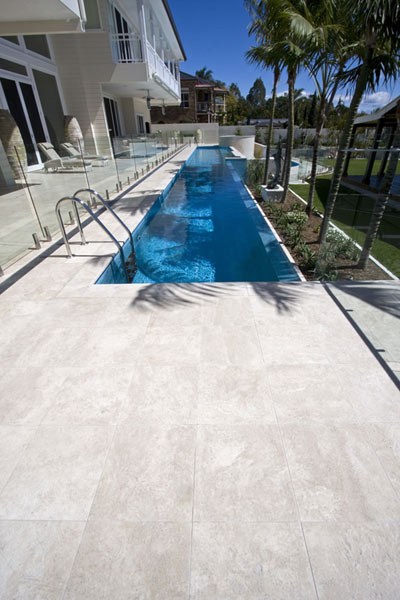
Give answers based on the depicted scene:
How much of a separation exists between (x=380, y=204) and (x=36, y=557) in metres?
5.36

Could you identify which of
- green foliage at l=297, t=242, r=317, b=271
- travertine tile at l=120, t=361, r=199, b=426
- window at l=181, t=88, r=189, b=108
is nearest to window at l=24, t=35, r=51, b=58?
green foliage at l=297, t=242, r=317, b=271

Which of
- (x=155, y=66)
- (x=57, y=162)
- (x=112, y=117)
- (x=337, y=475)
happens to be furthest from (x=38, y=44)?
(x=337, y=475)

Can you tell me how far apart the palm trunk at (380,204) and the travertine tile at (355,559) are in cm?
385

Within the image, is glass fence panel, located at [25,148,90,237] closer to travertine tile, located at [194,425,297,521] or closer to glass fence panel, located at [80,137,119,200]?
glass fence panel, located at [80,137,119,200]

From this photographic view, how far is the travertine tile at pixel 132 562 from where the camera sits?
59.2 inches

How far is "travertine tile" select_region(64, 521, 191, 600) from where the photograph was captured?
59.2 inches

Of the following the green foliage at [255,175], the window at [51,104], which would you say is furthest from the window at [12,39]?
the green foliage at [255,175]

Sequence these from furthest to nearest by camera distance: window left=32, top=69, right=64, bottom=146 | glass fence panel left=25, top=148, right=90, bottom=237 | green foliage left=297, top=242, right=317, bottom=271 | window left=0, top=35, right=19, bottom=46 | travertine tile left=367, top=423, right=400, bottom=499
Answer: window left=32, top=69, right=64, bottom=146 < window left=0, top=35, right=19, bottom=46 < glass fence panel left=25, top=148, right=90, bottom=237 < green foliage left=297, top=242, right=317, bottom=271 < travertine tile left=367, top=423, right=400, bottom=499

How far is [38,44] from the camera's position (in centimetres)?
1174

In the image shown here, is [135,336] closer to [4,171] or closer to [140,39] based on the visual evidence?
[4,171]

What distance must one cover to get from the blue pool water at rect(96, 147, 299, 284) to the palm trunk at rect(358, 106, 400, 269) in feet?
3.68

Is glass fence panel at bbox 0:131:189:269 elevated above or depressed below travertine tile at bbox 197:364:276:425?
above

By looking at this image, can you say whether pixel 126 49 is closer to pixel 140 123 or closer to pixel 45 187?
pixel 140 123

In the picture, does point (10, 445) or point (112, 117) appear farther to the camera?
point (112, 117)
